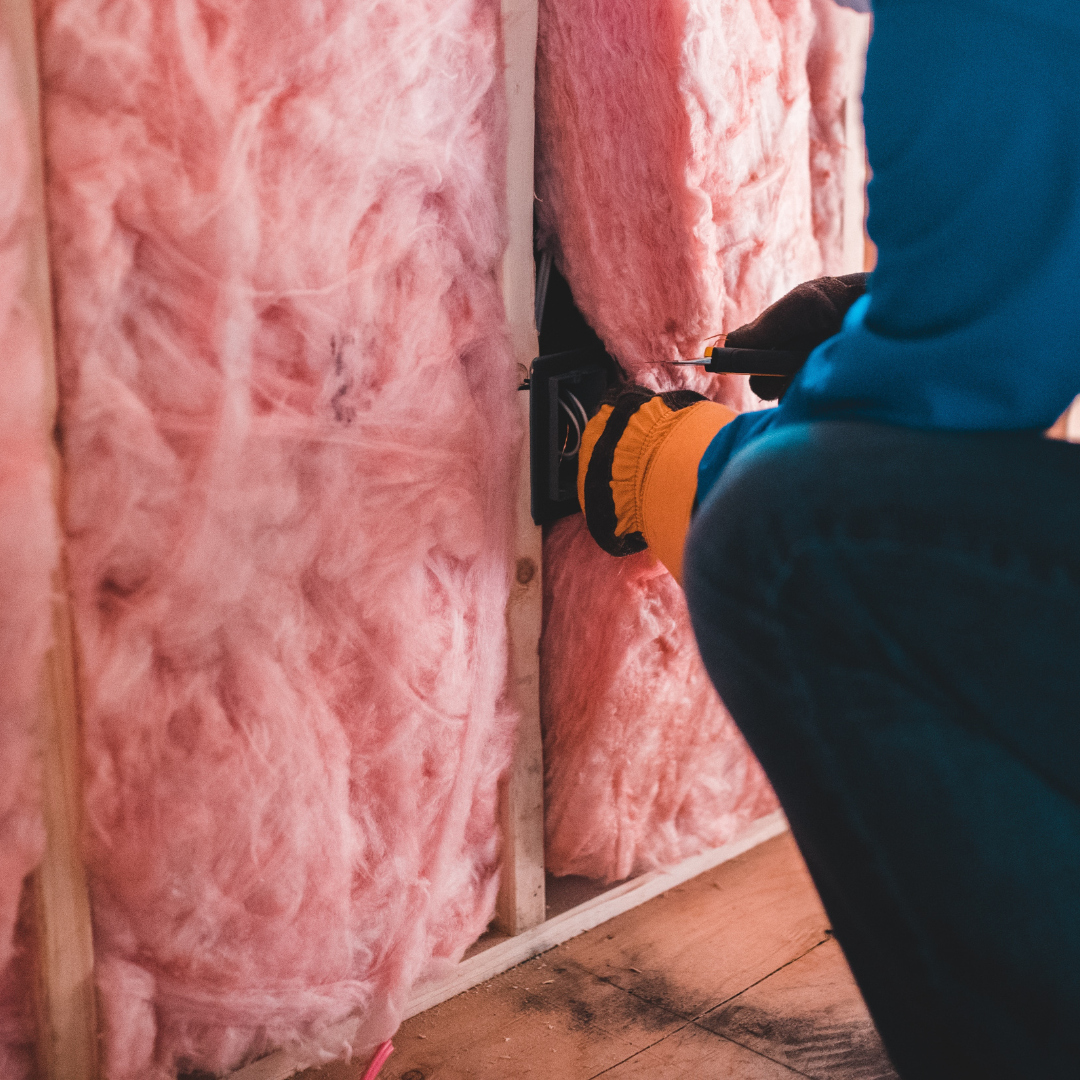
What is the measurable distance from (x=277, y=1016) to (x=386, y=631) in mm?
338

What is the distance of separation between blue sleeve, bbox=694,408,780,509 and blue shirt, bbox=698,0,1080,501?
0.21 meters

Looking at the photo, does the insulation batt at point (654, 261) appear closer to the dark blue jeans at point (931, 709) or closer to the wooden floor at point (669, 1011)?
the wooden floor at point (669, 1011)

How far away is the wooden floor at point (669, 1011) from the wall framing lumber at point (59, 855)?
0.76 feet

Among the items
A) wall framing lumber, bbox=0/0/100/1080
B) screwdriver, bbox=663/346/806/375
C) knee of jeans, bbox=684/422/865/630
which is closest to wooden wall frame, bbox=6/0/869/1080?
wall framing lumber, bbox=0/0/100/1080

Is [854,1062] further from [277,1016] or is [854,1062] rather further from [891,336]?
[891,336]

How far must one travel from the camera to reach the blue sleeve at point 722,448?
858 millimetres

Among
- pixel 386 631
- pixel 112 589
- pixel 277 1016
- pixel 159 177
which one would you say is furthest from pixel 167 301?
pixel 277 1016

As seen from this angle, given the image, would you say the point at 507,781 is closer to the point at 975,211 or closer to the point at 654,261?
the point at 654,261

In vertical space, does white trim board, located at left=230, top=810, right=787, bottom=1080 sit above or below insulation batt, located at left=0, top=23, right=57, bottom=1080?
below

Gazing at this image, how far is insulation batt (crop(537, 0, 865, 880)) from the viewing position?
998 millimetres

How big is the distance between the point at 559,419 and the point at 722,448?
0.72 feet

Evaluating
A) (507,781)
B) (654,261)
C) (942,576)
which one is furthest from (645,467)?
(942,576)

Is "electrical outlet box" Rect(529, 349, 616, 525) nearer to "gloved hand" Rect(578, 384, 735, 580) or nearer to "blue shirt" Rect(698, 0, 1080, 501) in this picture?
"gloved hand" Rect(578, 384, 735, 580)

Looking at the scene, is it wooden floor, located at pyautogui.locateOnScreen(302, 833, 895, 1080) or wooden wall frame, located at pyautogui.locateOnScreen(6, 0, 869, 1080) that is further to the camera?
wooden floor, located at pyautogui.locateOnScreen(302, 833, 895, 1080)
